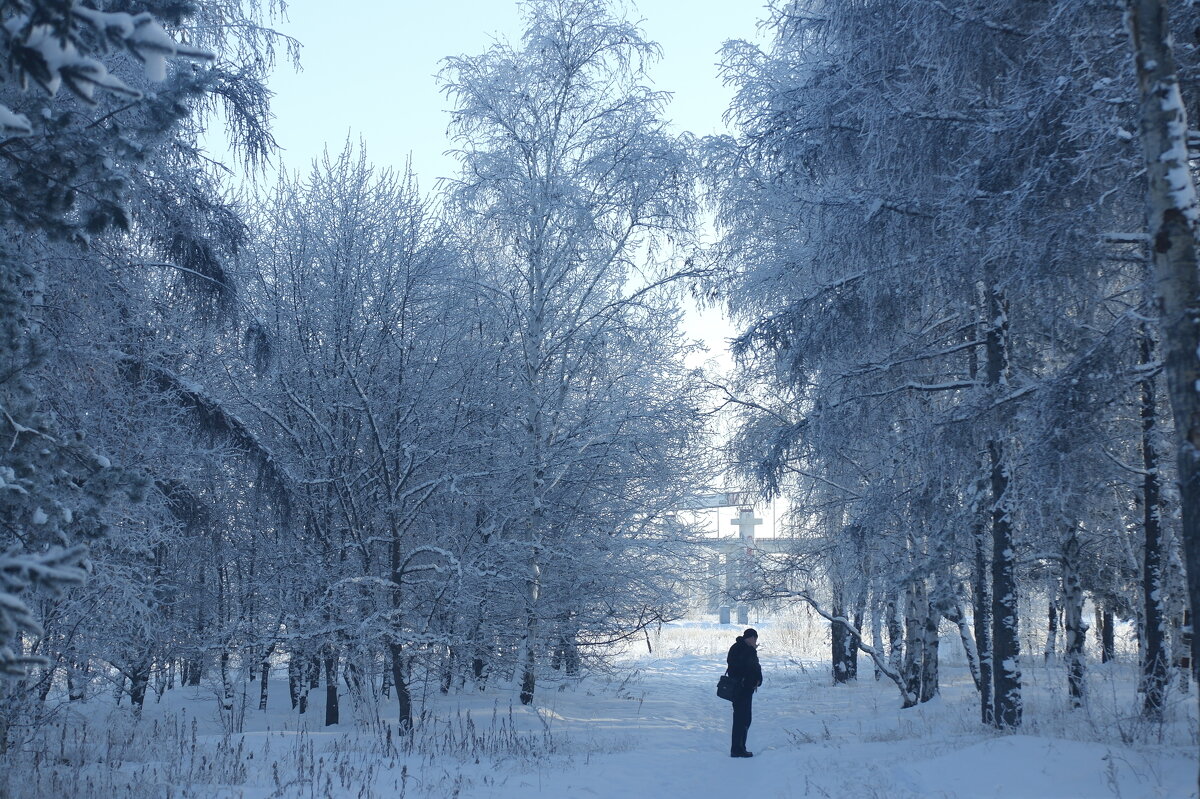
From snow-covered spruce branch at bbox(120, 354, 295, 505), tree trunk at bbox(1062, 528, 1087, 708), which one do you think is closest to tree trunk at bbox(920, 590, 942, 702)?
tree trunk at bbox(1062, 528, 1087, 708)

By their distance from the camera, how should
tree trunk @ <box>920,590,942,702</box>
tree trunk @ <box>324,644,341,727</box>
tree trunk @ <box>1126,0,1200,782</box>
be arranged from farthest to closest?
tree trunk @ <box>920,590,942,702</box>
tree trunk @ <box>324,644,341,727</box>
tree trunk @ <box>1126,0,1200,782</box>

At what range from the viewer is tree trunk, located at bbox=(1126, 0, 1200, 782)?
4344mm

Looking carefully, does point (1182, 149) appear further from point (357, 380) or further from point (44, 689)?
Answer: point (44, 689)

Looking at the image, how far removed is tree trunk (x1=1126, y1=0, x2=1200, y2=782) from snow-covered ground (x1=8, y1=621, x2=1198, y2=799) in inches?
92.2

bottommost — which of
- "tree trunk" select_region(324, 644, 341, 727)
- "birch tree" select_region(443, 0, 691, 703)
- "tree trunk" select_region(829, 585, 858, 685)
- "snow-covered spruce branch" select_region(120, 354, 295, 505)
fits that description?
"tree trunk" select_region(829, 585, 858, 685)

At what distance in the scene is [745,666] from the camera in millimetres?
10461

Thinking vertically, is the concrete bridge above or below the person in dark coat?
above

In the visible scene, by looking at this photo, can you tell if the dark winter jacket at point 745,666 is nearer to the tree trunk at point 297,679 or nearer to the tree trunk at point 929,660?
the tree trunk at point 929,660

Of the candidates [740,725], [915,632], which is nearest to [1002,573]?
[740,725]

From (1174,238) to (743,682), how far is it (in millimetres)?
7316

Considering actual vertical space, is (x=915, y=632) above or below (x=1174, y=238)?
below

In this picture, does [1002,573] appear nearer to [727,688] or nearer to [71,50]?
[727,688]

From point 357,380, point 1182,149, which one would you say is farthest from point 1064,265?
point 357,380

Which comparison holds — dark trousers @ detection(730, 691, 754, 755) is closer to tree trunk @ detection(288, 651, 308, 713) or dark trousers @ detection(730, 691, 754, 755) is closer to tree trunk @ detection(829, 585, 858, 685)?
tree trunk @ detection(288, 651, 308, 713)
